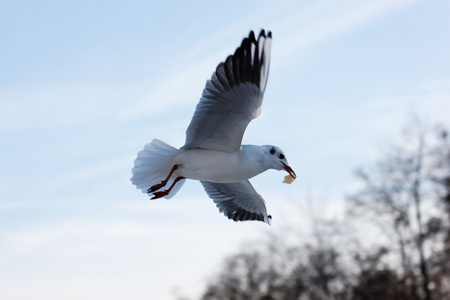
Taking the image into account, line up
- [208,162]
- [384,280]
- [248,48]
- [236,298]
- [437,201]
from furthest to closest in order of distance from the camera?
1. [236,298]
2. [384,280]
3. [437,201]
4. [208,162]
5. [248,48]

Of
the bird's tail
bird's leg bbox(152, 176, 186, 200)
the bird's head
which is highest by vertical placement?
the bird's tail

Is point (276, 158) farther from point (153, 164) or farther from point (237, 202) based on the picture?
point (237, 202)

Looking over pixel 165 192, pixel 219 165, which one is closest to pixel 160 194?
pixel 165 192

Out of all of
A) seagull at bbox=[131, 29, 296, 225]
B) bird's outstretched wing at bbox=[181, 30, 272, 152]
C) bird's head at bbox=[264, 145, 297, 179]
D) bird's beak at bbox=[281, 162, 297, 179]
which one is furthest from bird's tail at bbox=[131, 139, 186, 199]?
bird's beak at bbox=[281, 162, 297, 179]

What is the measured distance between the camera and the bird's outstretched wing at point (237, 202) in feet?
19.8

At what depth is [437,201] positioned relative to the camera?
60.1 ft

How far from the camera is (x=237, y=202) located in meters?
6.13

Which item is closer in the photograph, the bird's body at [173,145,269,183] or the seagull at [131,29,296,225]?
the seagull at [131,29,296,225]

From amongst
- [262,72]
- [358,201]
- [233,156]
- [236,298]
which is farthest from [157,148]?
[236,298]

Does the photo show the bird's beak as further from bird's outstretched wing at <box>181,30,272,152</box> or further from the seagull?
bird's outstretched wing at <box>181,30,272,152</box>

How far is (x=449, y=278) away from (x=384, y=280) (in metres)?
2.01

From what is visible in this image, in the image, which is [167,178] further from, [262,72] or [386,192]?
[386,192]

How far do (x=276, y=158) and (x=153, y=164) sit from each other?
3.28ft

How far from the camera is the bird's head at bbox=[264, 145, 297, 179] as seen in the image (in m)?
4.85
